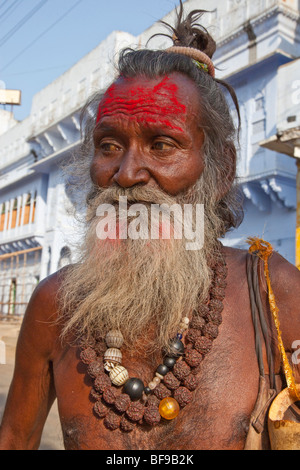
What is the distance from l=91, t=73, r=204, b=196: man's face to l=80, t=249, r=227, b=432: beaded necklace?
0.43 meters

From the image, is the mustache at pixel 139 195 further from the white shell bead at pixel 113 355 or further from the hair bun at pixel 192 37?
the hair bun at pixel 192 37

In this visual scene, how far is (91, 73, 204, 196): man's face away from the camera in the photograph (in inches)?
60.2

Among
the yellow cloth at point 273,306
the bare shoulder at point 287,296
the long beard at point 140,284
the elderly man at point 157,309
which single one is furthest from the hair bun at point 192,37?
the bare shoulder at point 287,296

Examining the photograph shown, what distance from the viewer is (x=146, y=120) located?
1.54 meters

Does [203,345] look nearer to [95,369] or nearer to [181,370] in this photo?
[181,370]

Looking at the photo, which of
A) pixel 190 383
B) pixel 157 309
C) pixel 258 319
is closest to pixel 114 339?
pixel 157 309

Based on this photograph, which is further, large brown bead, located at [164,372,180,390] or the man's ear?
the man's ear

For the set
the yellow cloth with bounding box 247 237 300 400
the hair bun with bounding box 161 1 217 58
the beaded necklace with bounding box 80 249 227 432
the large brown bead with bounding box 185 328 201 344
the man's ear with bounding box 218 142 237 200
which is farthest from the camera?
the hair bun with bounding box 161 1 217 58

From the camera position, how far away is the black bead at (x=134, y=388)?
135cm

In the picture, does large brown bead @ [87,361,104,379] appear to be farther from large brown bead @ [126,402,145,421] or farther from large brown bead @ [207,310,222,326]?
large brown bead @ [207,310,222,326]

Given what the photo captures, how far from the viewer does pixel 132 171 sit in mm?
1504

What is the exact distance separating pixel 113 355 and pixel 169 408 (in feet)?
0.80

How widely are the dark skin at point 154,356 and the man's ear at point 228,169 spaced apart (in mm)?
16

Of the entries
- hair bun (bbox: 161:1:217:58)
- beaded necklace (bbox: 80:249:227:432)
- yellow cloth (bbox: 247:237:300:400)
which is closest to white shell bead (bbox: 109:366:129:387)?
beaded necklace (bbox: 80:249:227:432)
